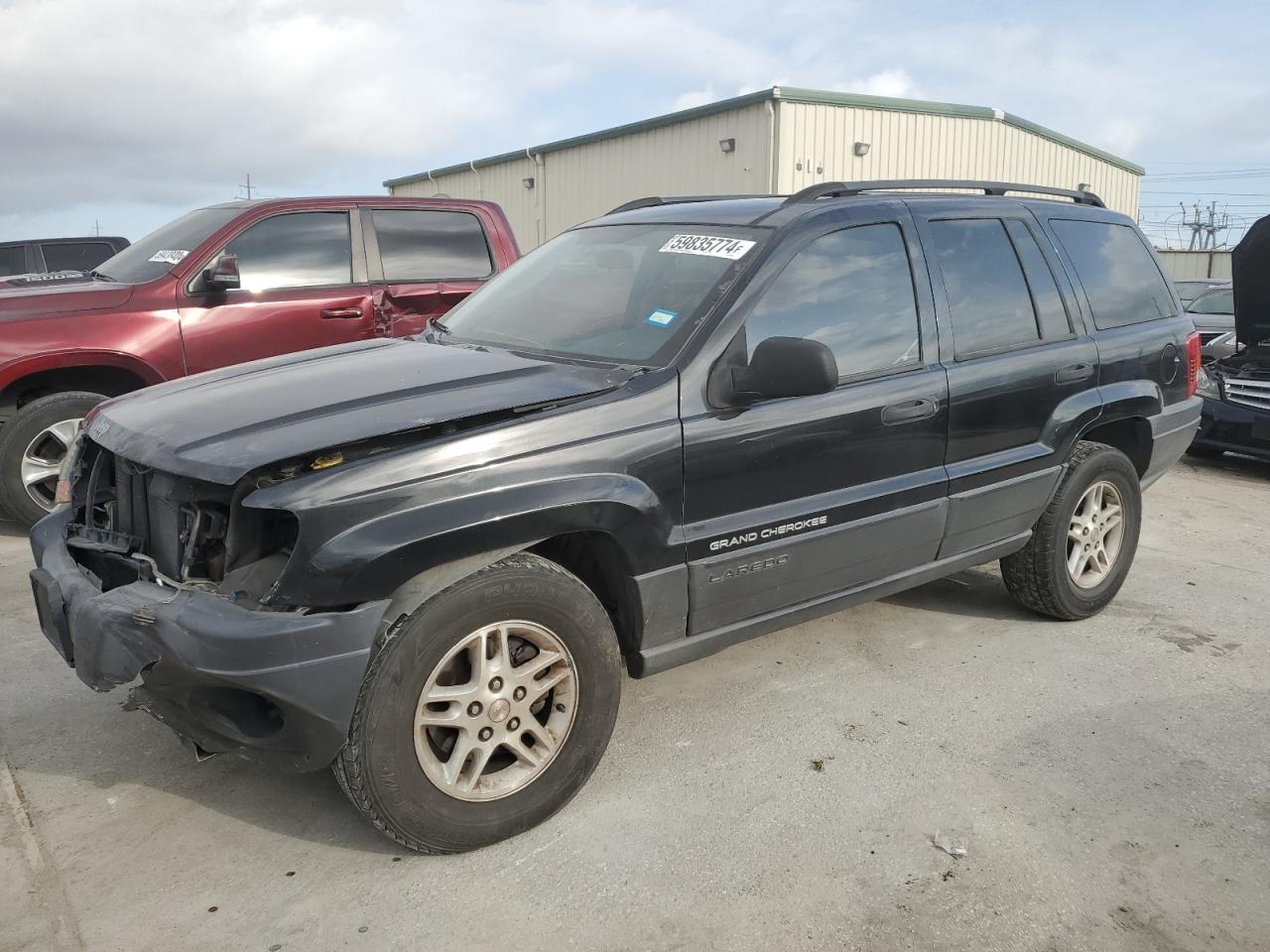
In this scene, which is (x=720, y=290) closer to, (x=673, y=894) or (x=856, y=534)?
(x=856, y=534)

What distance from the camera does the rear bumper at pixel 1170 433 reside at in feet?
15.4

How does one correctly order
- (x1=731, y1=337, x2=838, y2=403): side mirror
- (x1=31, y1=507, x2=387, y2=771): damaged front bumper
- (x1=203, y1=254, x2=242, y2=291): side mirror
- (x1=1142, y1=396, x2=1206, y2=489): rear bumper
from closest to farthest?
(x1=31, y1=507, x2=387, y2=771): damaged front bumper
(x1=731, y1=337, x2=838, y2=403): side mirror
(x1=1142, y1=396, x2=1206, y2=489): rear bumper
(x1=203, y1=254, x2=242, y2=291): side mirror

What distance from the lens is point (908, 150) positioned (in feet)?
56.5

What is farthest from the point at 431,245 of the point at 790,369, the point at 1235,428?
the point at 1235,428

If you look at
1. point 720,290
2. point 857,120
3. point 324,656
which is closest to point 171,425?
point 324,656

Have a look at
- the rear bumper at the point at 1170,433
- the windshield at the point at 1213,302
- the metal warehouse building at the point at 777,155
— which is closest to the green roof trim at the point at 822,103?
the metal warehouse building at the point at 777,155

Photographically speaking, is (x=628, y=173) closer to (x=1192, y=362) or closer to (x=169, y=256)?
(x=169, y=256)

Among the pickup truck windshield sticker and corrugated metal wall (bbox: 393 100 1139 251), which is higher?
corrugated metal wall (bbox: 393 100 1139 251)

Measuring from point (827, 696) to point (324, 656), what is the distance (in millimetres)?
2030

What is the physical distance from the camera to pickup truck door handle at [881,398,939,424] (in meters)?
3.52

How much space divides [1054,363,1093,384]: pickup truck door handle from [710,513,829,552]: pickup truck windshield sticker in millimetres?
1440

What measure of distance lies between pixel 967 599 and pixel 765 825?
2376mm

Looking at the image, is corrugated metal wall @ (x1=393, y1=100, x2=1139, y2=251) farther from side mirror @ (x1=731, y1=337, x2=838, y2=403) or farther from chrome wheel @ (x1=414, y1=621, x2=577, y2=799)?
chrome wheel @ (x1=414, y1=621, x2=577, y2=799)

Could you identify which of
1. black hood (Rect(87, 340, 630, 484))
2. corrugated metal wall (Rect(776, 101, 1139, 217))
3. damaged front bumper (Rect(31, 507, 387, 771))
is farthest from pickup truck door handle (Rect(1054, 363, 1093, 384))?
corrugated metal wall (Rect(776, 101, 1139, 217))
